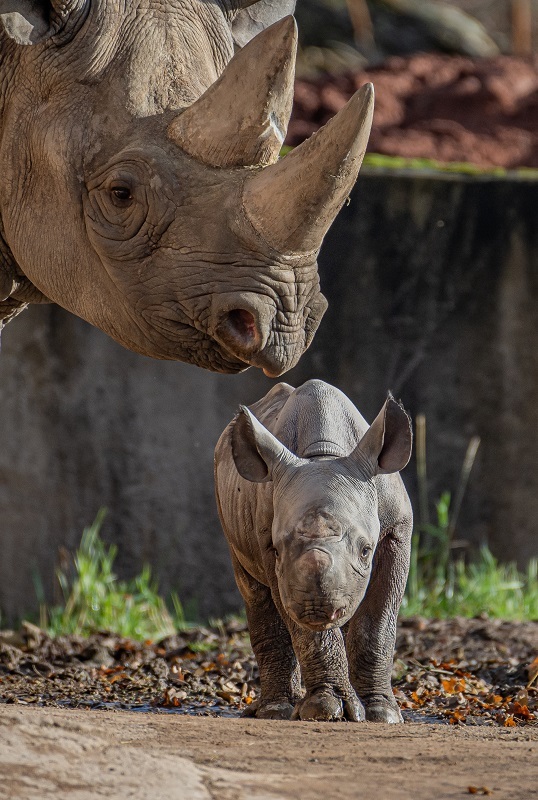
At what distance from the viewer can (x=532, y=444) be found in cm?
916

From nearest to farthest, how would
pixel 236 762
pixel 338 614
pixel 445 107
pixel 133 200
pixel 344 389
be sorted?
pixel 236 762
pixel 133 200
pixel 338 614
pixel 344 389
pixel 445 107

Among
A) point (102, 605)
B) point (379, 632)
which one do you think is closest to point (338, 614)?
point (379, 632)

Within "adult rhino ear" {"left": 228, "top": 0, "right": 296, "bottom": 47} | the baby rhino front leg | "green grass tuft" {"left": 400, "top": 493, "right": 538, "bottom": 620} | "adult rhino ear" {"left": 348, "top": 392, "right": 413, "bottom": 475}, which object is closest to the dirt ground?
the baby rhino front leg

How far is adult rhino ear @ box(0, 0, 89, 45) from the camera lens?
15.2 ft

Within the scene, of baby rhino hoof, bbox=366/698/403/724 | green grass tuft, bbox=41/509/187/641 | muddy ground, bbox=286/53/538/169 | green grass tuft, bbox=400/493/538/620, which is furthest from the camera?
muddy ground, bbox=286/53/538/169

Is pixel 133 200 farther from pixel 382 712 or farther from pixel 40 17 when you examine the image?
pixel 382 712

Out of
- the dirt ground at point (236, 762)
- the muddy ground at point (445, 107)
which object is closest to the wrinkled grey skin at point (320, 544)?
the dirt ground at point (236, 762)

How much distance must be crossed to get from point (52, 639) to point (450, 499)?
9.41ft

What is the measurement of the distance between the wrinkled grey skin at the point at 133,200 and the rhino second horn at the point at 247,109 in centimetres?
6

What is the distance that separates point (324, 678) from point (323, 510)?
609 millimetres

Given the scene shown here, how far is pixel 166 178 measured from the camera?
4.45 m

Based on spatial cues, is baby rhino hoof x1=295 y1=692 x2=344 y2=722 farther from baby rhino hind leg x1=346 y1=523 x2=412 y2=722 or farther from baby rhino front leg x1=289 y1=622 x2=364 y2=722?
baby rhino hind leg x1=346 y1=523 x2=412 y2=722

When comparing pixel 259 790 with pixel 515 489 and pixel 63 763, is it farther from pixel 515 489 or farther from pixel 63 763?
pixel 515 489

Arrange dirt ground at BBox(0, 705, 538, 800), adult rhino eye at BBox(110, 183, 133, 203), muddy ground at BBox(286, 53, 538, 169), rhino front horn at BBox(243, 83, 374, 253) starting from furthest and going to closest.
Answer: muddy ground at BBox(286, 53, 538, 169)
adult rhino eye at BBox(110, 183, 133, 203)
rhino front horn at BBox(243, 83, 374, 253)
dirt ground at BBox(0, 705, 538, 800)
